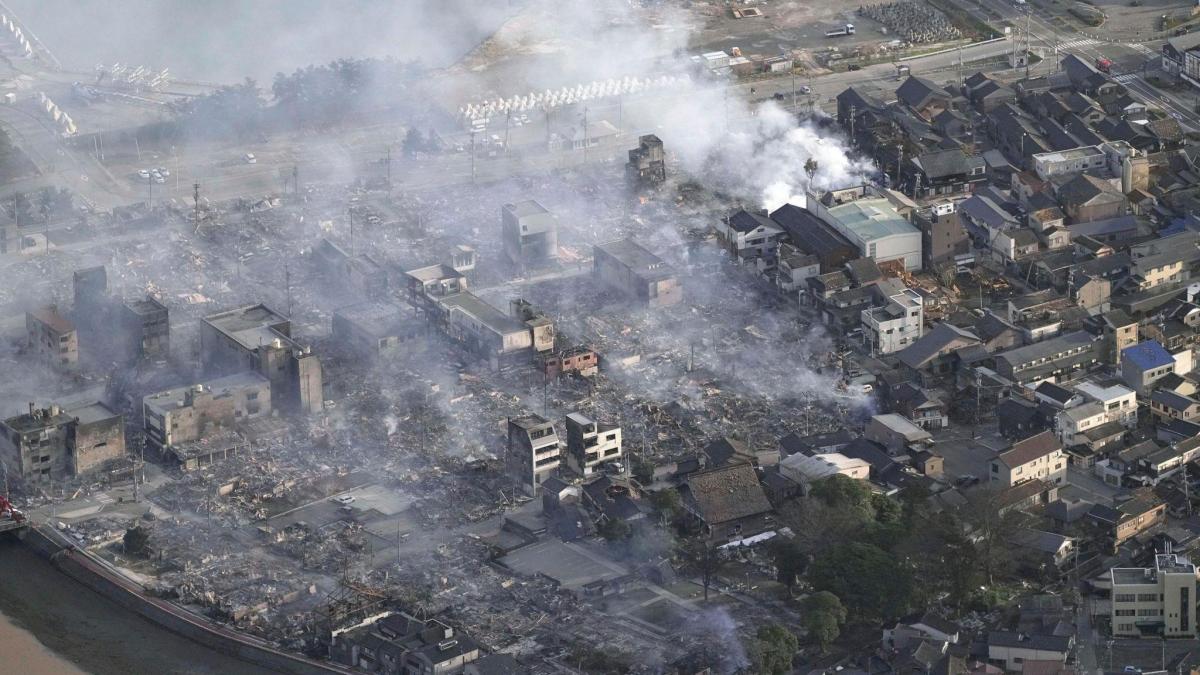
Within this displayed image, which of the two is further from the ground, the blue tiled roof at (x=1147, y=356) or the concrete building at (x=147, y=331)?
the concrete building at (x=147, y=331)

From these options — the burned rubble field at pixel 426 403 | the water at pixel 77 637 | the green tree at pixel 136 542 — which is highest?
the green tree at pixel 136 542

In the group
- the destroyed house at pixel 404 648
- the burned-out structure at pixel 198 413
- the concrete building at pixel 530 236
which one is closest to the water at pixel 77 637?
the destroyed house at pixel 404 648

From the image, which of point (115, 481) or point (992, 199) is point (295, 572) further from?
point (992, 199)

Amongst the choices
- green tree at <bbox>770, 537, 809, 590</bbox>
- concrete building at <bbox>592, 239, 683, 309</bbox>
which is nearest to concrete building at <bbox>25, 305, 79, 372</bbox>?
concrete building at <bbox>592, 239, 683, 309</bbox>

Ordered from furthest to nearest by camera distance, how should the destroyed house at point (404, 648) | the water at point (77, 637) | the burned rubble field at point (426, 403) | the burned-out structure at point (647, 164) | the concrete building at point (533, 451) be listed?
the burned-out structure at point (647, 164), the concrete building at point (533, 451), the burned rubble field at point (426, 403), the water at point (77, 637), the destroyed house at point (404, 648)

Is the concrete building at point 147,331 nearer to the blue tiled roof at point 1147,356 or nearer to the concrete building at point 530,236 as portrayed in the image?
the concrete building at point 530,236

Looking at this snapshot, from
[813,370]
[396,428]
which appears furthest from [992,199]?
[396,428]
